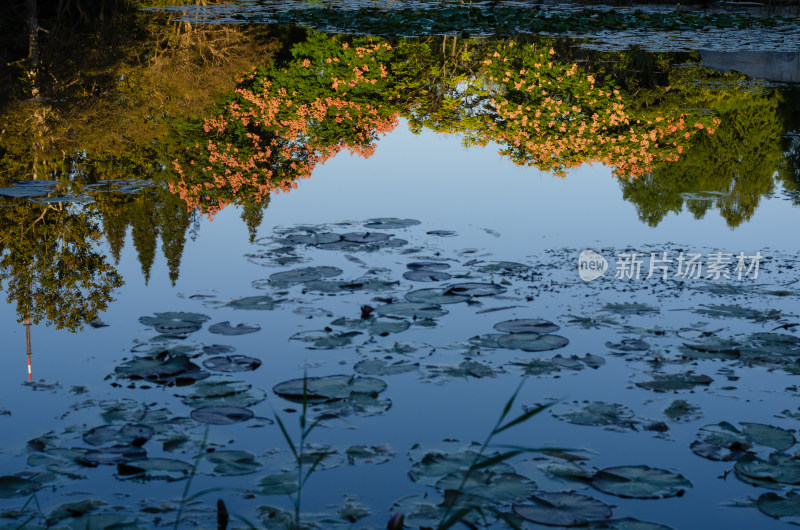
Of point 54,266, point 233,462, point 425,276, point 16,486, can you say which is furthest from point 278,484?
point 54,266

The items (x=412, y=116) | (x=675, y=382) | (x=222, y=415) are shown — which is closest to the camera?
(x=222, y=415)

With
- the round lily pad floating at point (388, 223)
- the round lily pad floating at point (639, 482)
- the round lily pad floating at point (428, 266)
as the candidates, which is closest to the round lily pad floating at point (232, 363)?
the round lily pad floating at point (428, 266)

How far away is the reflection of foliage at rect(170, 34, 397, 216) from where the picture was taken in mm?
11305

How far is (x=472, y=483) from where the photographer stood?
426cm

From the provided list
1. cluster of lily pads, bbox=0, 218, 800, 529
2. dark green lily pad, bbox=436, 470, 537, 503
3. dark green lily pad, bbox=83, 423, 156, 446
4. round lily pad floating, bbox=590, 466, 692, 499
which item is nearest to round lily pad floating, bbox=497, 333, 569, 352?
cluster of lily pads, bbox=0, 218, 800, 529

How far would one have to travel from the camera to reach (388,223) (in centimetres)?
918

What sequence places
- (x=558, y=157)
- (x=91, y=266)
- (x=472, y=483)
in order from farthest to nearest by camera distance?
(x=558, y=157) → (x=91, y=266) → (x=472, y=483)

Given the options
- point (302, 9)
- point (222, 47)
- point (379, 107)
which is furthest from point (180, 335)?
point (302, 9)

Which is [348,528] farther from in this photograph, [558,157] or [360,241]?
[558,157]

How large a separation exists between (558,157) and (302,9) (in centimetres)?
1781

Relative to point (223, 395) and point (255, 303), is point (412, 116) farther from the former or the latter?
point (223, 395)

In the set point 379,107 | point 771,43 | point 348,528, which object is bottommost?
point 348,528

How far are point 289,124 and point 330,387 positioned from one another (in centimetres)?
954

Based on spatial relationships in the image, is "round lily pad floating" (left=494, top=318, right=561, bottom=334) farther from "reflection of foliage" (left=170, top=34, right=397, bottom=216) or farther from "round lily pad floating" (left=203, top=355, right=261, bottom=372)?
"reflection of foliage" (left=170, top=34, right=397, bottom=216)
